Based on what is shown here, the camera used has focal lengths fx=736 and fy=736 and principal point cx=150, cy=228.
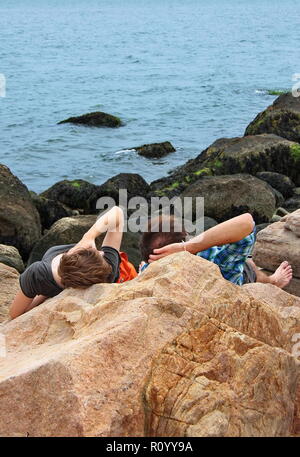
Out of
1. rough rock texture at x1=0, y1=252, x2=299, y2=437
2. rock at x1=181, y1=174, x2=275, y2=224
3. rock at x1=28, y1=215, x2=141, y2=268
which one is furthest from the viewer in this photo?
rock at x1=181, y1=174, x2=275, y2=224

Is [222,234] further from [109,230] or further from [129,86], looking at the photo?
[129,86]

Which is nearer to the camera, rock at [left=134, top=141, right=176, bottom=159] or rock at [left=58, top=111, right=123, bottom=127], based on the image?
rock at [left=134, top=141, right=176, bottom=159]

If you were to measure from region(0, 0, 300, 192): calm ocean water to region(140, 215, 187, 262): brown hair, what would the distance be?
Answer: 14892 mm

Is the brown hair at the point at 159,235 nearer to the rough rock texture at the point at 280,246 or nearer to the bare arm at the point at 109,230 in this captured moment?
the bare arm at the point at 109,230

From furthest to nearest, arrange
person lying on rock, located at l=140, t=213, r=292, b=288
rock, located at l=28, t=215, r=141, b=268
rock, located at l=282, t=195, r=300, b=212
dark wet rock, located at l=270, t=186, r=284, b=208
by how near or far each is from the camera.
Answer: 1. dark wet rock, located at l=270, t=186, r=284, b=208
2. rock, located at l=282, t=195, r=300, b=212
3. rock, located at l=28, t=215, r=141, b=268
4. person lying on rock, located at l=140, t=213, r=292, b=288

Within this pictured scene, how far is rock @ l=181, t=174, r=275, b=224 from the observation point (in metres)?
12.8

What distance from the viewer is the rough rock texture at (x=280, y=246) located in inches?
278

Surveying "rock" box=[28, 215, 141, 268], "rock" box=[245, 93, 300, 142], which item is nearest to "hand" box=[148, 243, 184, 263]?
"rock" box=[28, 215, 141, 268]

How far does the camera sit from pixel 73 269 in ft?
16.6

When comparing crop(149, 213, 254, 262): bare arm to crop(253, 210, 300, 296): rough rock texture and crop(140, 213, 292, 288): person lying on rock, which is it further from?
crop(253, 210, 300, 296): rough rock texture

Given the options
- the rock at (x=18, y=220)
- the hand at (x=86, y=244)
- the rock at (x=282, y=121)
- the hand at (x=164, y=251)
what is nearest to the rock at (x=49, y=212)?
the rock at (x=18, y=220)

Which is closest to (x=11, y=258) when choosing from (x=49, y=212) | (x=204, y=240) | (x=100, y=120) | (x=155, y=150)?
(x=49, y=212)

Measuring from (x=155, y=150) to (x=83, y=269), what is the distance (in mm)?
18514

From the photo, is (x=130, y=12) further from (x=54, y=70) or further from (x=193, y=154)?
(x=193, y=154)
